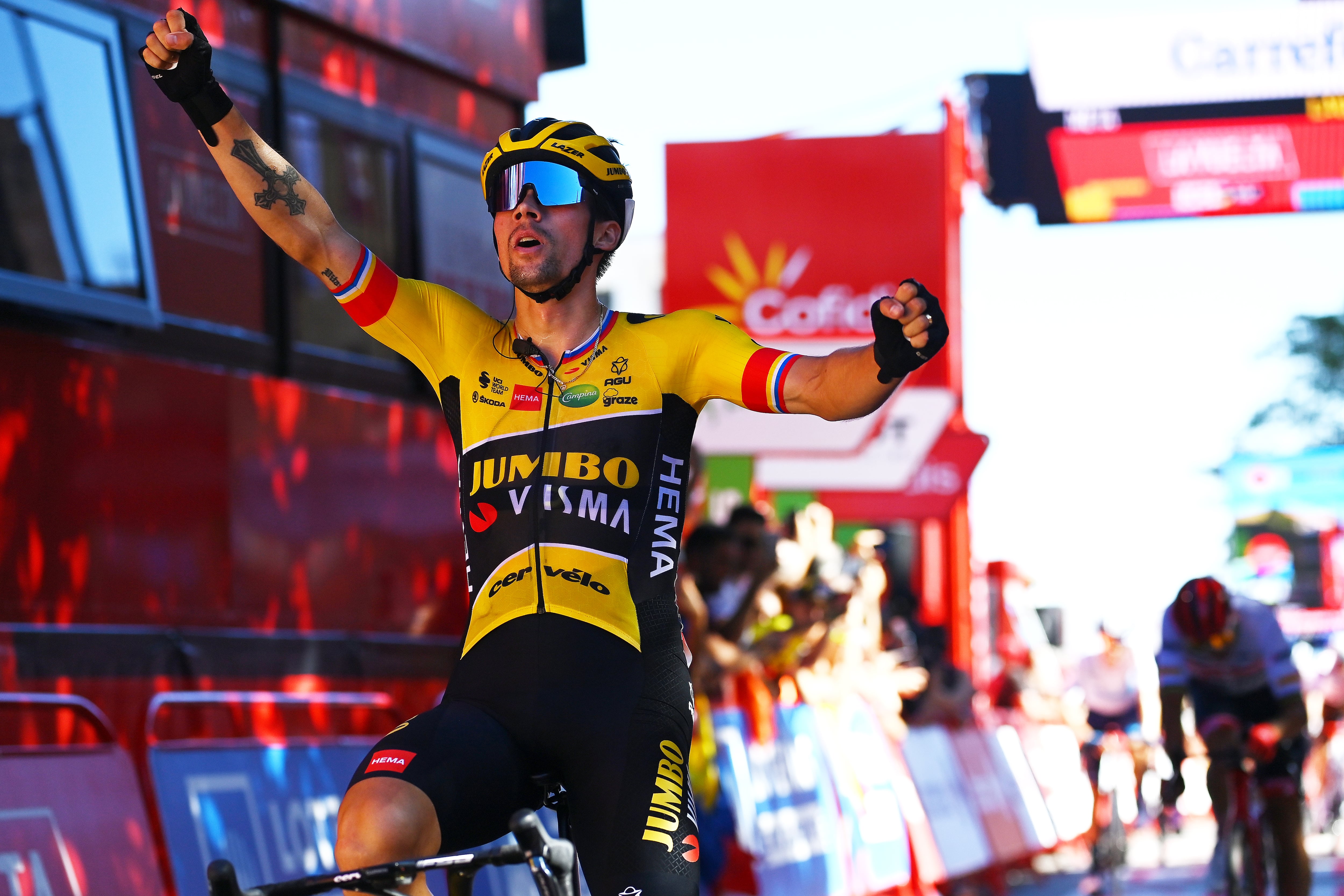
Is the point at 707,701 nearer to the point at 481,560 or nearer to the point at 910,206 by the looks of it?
the point at 481,560

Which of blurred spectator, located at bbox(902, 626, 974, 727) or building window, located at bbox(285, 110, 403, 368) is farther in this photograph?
blurred spectator, located at bbox(902, 626, 974, 727)

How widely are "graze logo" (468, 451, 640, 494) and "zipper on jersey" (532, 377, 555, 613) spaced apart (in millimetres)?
10

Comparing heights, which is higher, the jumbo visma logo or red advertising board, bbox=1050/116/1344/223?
red advertising board, bbox=1050/116/1344/223

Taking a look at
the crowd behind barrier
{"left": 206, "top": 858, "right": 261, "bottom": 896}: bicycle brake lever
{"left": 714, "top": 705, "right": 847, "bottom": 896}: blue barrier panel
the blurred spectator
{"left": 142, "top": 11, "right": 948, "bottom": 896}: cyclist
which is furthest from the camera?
the blurred spectator

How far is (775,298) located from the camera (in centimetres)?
1900

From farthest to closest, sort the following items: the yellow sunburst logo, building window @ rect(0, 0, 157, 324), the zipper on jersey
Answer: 1. the yellow sunburst logo
2. building window @ rect(0, 0, 157, 324)
3. the zipper on jersey

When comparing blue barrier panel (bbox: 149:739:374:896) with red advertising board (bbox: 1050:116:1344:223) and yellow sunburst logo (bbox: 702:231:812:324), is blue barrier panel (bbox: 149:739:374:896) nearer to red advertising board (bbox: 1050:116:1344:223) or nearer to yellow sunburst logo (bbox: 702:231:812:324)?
red advertising board (bbox: 1050:116:1344:223)

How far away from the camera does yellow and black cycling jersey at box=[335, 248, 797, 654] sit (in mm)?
3764

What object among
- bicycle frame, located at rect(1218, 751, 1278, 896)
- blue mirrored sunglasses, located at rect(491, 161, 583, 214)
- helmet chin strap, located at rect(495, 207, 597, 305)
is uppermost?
blue mirrored sunglasses, located at rect(491, 161, 583, 214)

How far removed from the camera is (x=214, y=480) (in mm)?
7188

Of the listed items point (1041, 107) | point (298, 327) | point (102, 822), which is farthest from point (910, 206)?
point (102, 822)

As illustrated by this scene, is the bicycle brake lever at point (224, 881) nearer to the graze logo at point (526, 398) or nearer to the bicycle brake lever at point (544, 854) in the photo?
the bicycle brake lever at point (544, 854)

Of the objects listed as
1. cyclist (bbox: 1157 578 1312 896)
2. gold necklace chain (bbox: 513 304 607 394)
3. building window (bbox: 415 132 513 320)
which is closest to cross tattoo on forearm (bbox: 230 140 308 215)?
gold necklace chain (bbox: 513 304 607 394)

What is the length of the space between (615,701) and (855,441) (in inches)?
447
